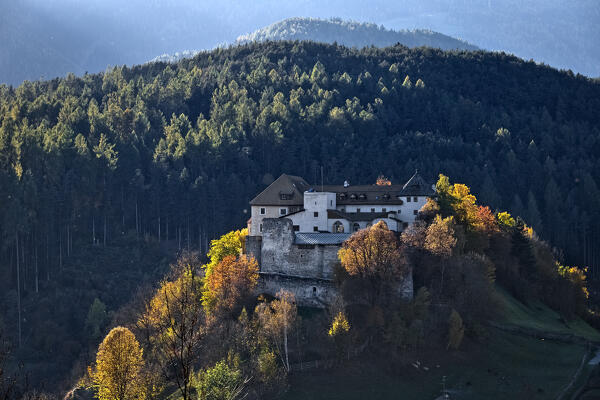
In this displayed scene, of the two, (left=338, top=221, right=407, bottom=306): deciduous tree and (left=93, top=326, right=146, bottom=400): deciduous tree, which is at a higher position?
Answer: (left=338, top=221, right=407, bottom=306): deciduous tree

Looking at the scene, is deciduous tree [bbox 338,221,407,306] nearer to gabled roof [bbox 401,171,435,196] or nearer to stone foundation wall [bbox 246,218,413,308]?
stone foundation wall [bbox 246,218,413,308]

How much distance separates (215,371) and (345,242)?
17944 mm

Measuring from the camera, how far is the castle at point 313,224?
63375 mm

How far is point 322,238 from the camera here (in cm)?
6475

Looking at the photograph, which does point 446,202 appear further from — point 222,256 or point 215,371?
point 215,371

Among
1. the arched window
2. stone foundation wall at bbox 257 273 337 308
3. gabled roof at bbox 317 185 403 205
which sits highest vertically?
gabled roof at bbox 317 185 403 205

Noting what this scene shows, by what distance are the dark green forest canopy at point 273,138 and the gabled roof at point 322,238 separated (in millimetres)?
45381

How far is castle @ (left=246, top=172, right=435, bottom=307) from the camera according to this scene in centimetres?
6338

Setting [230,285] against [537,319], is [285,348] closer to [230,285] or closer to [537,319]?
[230,285]

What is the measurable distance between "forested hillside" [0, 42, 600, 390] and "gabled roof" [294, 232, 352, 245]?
33098 mm

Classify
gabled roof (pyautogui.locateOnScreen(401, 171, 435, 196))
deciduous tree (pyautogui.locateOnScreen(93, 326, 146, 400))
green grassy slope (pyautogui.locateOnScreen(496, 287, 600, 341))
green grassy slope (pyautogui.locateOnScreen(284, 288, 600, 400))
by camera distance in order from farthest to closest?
gabled roof (pyautogui.locateOnScreen(401, 171, 435, 196)), green grassy slope (pyautogui.locateOnScreen(496, 287, 600, 341)), green grassy slope (pyautogui.locateOnScreen(284, 288, 600, 400)), deciduous tree (pyautogui.locateOnScreen(93, 326, 146, 400))

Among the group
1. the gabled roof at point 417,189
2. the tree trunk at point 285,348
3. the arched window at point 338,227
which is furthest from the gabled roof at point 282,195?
the tree trunk at point 285,348

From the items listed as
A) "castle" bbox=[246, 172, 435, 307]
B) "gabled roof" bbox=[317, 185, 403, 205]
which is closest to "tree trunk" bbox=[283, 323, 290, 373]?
"castle" bbox=[246, 172, 435, 307]

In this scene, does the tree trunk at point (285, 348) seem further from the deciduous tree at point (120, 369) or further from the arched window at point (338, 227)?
the arched window at point (338, 227)
